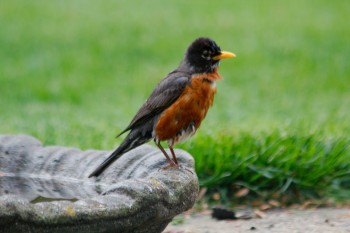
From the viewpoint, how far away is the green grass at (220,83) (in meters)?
6.60

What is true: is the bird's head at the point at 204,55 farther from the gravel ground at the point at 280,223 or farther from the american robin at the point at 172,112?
the gravel ground at the point at 280,223

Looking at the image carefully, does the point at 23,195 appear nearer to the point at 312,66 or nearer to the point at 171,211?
the point at 171,211

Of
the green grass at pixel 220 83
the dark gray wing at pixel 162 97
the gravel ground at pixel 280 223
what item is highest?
the dark gray wing at pixel 162 97

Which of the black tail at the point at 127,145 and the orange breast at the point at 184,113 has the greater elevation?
the orange breast at the point at 184,113

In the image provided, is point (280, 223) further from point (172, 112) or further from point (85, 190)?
point (85, 190)

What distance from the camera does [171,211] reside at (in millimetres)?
4453

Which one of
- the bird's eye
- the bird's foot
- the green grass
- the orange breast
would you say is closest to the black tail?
the orange breast

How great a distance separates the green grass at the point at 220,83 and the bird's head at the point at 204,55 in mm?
1033

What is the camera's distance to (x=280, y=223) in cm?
576

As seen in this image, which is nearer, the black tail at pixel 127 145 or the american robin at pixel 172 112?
the black tail at pixel 127 145

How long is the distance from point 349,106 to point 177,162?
232 inches

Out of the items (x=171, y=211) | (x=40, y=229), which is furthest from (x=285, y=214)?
(x=40, y=229)

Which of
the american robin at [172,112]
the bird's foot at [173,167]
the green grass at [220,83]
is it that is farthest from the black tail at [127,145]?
the green grass at [220,83]

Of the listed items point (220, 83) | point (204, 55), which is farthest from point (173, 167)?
point (220, 83)
